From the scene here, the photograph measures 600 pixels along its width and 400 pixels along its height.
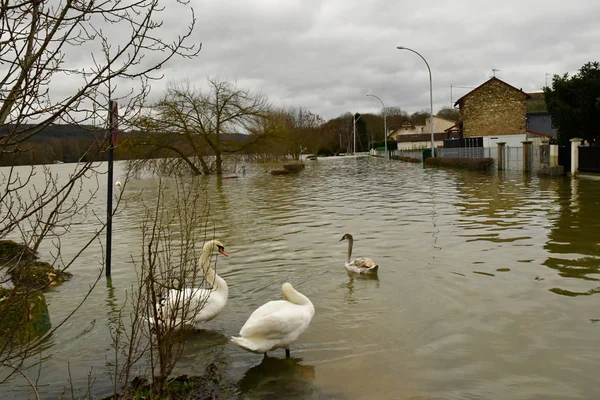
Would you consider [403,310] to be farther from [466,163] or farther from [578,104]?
[466,163]

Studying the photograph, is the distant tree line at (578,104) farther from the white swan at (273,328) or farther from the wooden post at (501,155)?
the white swan at (273,328)

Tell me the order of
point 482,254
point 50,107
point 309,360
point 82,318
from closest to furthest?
point 50,107 < point 309,360 < point 82,318 < point 482,254

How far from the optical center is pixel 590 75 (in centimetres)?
3011

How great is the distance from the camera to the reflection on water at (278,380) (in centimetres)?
505

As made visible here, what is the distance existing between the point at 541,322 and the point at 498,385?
178 cm

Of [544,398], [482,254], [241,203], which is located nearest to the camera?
[544,398]

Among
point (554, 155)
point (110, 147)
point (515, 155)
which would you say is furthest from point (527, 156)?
point (110, 147)

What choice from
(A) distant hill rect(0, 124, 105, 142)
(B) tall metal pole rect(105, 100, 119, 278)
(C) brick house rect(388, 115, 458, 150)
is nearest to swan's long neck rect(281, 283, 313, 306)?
(B) tall metal pole rect(105, 100, 119, 278)

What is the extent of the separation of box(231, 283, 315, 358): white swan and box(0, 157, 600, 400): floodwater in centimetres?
27

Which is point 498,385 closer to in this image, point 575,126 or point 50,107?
point 50,107

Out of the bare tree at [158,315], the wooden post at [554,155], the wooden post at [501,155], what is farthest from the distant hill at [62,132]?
the wooden post at [501,155]

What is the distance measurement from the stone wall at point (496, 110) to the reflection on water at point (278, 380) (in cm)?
5250

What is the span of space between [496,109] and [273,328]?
52.8 metres

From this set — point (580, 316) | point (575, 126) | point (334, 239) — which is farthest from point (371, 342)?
point (575, 126)
